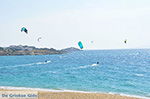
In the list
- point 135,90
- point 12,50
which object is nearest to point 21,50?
point 12,50

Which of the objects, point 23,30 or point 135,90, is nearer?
point 23,30

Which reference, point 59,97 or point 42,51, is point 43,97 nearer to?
point 59,97

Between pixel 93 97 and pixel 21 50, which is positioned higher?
pixel 21 50

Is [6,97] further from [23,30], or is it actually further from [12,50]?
[12,50]

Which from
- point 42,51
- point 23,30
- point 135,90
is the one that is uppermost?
point 42,51

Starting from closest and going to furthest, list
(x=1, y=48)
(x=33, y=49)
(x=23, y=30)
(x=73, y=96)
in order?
(x=23, y=30) → (x=73, y=96) → (x=1, y=48) → (x=33, y=49)

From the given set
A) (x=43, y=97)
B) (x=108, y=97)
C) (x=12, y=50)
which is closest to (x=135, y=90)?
(x=108, y=97)

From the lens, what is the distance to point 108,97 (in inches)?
655

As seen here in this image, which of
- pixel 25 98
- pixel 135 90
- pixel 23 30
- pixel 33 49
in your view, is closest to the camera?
pixel 25 98

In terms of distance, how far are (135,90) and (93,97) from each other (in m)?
9.24

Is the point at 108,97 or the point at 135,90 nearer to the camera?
the point at 108,97

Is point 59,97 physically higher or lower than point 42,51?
lower

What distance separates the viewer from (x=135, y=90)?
2427 cm

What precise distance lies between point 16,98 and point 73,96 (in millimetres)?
A: 4174
